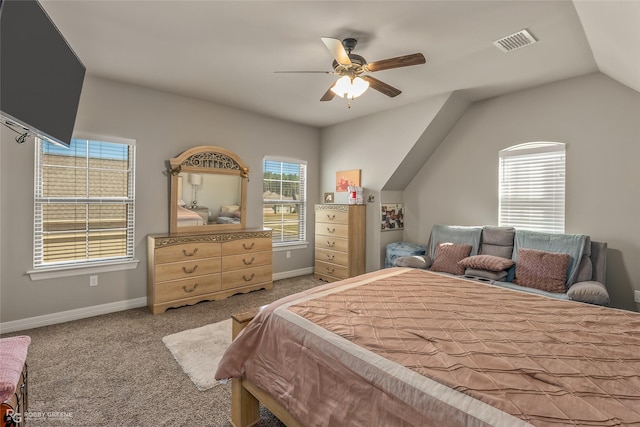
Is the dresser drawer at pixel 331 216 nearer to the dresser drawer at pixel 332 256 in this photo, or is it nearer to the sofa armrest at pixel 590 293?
the dresser drawer at pixel 332 256

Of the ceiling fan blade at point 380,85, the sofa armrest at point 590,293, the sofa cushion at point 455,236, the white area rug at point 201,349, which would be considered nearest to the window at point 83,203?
the white area rug at point 201,349

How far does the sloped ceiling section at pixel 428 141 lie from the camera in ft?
12.9

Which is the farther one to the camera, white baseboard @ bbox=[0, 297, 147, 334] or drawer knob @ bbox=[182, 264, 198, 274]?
drawer knob @ bbox=[182, 264, 198, 274]

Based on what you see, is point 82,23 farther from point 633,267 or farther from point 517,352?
point 633,267

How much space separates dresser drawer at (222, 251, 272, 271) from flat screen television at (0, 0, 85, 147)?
7.81ft

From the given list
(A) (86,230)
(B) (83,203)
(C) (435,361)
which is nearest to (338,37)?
(C) (435,361)

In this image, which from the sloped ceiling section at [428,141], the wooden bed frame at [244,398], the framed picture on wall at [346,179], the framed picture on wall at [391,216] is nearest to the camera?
the wooden bed frame at [244,398]

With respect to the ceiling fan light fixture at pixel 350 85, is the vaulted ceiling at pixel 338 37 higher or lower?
higher

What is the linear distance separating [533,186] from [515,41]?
69.7 inches

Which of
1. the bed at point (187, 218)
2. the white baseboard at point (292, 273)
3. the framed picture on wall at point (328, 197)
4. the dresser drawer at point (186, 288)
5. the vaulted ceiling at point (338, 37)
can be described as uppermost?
the vaulted ceiling at point (338, 37)

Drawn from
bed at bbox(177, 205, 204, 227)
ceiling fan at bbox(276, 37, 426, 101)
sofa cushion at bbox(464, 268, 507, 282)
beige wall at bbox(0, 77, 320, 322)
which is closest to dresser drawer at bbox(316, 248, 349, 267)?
beige wall at bbox(0, 77, 320, 322)

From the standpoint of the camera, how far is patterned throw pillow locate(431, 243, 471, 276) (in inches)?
140

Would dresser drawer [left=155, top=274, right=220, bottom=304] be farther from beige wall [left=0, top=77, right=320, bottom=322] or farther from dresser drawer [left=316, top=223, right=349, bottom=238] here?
dresser drawer [left=316, top=223, right=349, bottom=238]

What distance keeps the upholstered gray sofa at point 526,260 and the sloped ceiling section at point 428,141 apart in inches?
44.7
